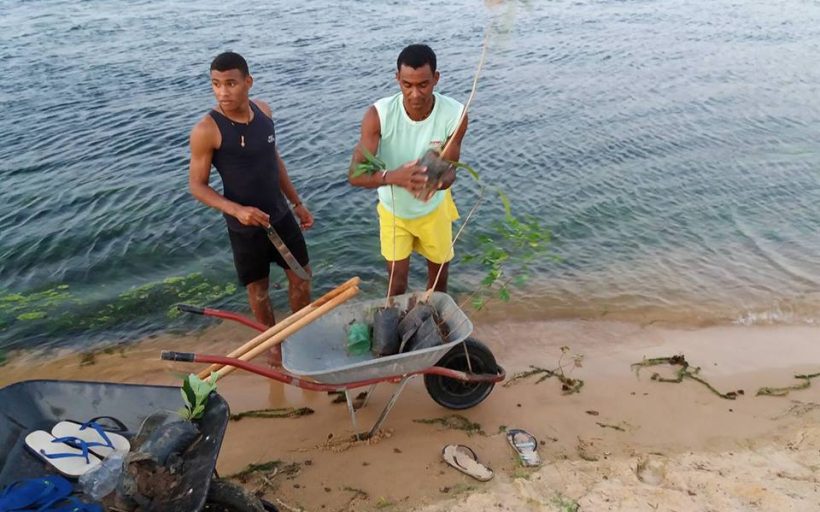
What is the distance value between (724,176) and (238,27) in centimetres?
1244

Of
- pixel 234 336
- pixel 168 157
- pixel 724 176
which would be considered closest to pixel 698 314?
pixel 724 176

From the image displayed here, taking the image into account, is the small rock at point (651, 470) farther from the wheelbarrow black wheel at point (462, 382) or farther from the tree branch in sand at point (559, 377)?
the wheelbarrow black wheel at point (462, 382)

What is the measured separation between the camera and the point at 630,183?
8.22 m

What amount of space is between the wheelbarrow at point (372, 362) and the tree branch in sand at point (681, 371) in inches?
56.5

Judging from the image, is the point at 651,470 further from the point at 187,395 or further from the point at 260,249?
the point at 260,249

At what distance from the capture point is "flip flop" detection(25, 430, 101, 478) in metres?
2.68

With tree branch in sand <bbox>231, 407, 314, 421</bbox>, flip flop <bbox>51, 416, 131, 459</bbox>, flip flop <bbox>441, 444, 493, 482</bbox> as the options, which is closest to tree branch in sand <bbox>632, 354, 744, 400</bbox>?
flip flop <bbox>441, 444, 493, 482</bbox>

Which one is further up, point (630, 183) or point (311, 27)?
point (311, 27)

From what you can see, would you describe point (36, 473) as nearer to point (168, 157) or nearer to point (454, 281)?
point (454, 281)

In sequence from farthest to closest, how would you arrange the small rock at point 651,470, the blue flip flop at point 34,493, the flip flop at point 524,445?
the flip flop at point 524,445 → the small rock at point 651,470 → the blue flip flop at point 34,493

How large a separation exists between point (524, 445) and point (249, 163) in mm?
2577

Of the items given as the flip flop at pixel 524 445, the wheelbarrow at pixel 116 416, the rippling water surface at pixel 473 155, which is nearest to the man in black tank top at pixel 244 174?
the wheelbarrow at pixel 116 416

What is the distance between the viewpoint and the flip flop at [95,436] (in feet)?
9.12

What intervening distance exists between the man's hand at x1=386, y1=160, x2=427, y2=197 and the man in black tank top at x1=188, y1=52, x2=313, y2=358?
850 mm
